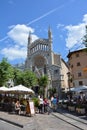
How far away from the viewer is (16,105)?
24297mm

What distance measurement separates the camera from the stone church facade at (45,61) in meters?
86.4

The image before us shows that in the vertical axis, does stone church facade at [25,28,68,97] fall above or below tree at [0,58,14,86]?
above

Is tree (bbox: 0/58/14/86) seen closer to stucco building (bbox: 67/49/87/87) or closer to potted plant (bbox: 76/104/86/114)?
stucco building (bbox: 67/49/87/87)

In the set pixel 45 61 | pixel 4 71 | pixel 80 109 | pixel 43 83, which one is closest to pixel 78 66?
pixel 43 83

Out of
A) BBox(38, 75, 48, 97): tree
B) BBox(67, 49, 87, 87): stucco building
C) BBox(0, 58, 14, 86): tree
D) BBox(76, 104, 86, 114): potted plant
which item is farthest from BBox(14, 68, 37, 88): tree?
BBox(76, 104, 86, 114): potted plant

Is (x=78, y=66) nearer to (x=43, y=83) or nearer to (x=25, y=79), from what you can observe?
(x=25, y=79)

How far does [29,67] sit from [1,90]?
61.0m

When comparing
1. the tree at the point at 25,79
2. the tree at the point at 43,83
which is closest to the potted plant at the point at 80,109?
the tree at the point at 25,79

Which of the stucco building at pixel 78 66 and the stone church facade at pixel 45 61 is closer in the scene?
the stucco building at pixel 78 66

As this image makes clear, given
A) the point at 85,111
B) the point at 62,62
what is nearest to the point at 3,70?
the point at 85,111

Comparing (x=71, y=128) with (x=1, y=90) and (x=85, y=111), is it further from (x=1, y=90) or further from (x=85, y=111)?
(x=1, y=90)

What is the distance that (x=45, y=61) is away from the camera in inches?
3494

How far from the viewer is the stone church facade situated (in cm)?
8638

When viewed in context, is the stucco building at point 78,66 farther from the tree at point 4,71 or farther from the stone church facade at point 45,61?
the tree at point 4,71
